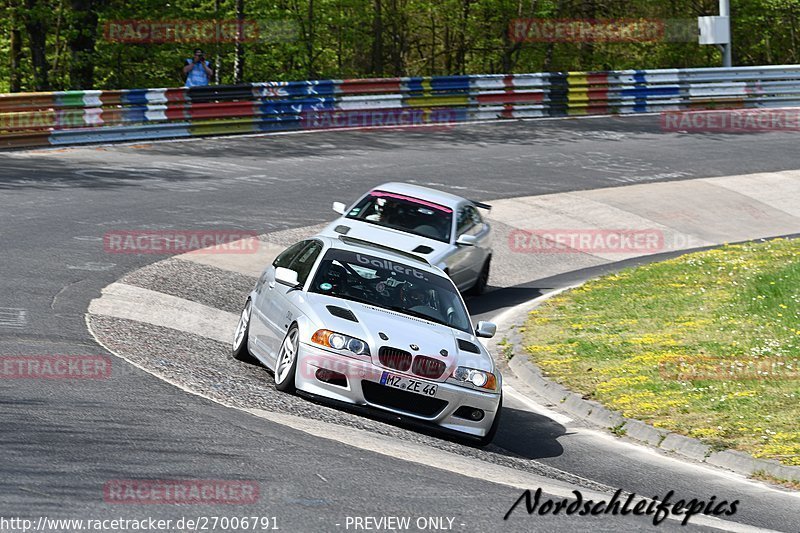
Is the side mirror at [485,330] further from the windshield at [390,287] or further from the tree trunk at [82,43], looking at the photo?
the tree trunk at [82,43]

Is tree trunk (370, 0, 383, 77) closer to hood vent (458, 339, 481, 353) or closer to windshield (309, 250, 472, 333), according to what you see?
windshield (309, 250, 472, 333)

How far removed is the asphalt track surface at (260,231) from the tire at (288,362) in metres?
1.02

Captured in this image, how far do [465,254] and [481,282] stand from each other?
1263mm

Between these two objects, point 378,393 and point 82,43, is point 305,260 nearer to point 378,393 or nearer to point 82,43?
point 378,393

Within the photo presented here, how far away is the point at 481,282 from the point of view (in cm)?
1727

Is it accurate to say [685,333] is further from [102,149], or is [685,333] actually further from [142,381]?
[102,149]

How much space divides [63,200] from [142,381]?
10465 millimetres

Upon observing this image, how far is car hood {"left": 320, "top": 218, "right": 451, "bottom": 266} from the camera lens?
1524 cm

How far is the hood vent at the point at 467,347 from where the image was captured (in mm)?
10156

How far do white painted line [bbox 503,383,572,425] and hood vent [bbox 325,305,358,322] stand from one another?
260 cm

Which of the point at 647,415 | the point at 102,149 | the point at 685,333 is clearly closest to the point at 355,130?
the point at 102,149

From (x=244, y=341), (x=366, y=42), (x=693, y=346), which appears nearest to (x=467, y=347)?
(x=244, y=341)

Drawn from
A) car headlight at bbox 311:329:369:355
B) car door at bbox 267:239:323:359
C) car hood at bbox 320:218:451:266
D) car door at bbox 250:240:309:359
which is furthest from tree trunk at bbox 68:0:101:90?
car headlight at bbox 311:329:369:355

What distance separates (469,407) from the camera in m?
9.80
